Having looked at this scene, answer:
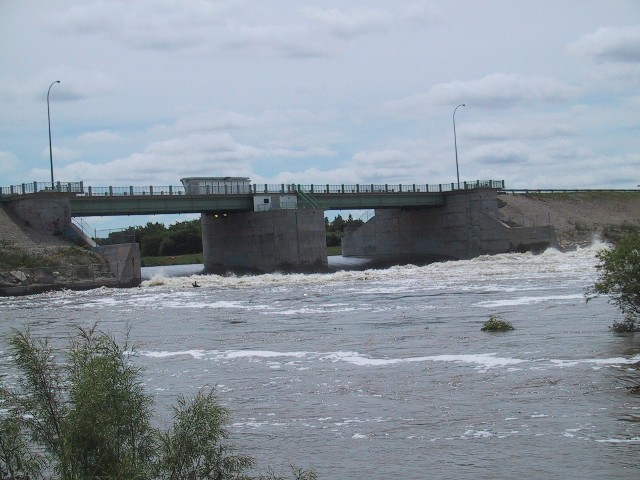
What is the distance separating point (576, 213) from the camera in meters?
107

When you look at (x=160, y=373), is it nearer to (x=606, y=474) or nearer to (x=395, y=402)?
(x=395, y=402)

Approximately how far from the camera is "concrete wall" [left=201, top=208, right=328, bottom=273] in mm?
75938

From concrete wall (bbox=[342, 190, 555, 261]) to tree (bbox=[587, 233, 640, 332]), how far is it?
61.3 metres

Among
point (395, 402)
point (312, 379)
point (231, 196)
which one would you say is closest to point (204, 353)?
point (312, 379)

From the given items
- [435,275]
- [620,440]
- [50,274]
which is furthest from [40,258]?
[620,440]

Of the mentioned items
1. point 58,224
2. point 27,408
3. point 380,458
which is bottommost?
point 380,458

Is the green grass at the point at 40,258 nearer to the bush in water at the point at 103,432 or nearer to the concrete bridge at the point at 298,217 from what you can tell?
the concrete bridge at the point at 298,217

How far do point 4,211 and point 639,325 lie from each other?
53796 millimetres

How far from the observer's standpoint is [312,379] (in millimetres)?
21266

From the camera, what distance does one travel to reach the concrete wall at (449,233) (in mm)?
86438

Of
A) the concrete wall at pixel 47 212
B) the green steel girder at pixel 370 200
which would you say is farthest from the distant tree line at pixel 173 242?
the concrete wall at pixel 47 212

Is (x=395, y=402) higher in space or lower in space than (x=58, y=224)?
lower

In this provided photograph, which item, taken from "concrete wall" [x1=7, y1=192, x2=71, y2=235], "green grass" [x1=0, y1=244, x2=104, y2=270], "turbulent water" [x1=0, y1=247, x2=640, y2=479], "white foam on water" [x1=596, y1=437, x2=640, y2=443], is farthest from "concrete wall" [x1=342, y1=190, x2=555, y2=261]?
"white foam on water" [x1=596, y1=437, x2=640, y2=443]

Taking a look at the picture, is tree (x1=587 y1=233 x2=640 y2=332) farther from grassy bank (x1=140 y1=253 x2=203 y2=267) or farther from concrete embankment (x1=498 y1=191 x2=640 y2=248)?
grassy bank (x1=140 y1=253 x2=203 y2=267)
